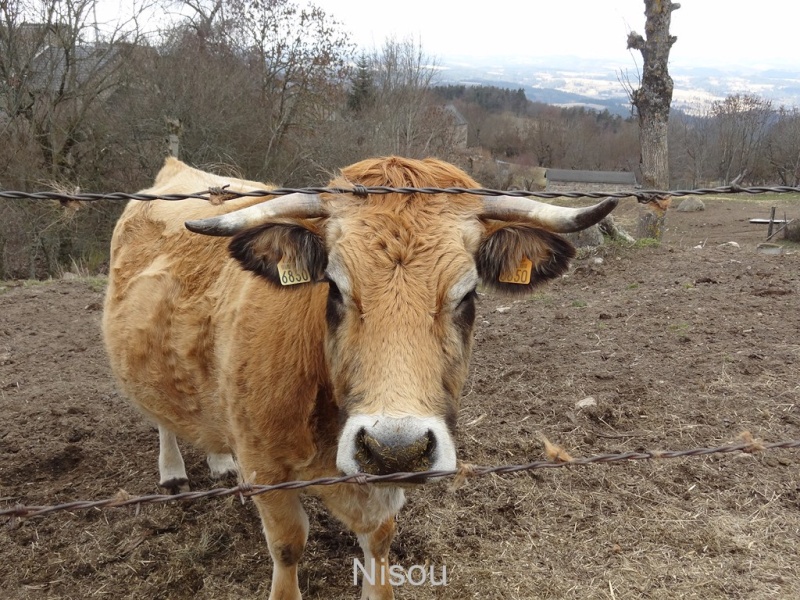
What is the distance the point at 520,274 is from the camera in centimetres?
266

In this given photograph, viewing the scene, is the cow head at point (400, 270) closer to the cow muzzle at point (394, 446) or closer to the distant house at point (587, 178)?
the cow muzzle at point (394, 446)

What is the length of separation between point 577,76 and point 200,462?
8145 inches

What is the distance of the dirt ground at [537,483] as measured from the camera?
3504 mm

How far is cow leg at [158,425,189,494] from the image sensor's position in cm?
447

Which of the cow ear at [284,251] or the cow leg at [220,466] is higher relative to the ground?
the cow ear at [284,251]

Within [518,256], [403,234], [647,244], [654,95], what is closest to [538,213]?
[518,256]

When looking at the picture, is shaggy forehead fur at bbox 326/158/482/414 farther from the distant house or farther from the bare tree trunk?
the distant house

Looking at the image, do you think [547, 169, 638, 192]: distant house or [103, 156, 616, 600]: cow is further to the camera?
[547, 169, 638, 192]: distant house

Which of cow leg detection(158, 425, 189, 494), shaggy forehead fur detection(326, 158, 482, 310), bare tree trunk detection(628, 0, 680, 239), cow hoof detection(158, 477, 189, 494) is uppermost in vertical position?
bare tree trunk detection(628, 0, 680, 239)

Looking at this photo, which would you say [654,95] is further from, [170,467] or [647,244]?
[170,467]

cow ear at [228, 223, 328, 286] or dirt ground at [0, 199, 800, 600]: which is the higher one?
cow ear at [228, 223, 328, 286]

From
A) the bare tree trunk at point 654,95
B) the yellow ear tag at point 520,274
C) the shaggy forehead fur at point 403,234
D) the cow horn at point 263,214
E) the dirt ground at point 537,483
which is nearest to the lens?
the shaggy forehead fur at point 403,234

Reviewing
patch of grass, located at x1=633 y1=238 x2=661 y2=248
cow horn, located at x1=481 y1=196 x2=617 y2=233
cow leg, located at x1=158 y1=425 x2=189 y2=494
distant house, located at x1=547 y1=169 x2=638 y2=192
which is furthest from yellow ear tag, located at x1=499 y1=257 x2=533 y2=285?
distant house, located at x1=547 y1=169 x2=638 y2=192

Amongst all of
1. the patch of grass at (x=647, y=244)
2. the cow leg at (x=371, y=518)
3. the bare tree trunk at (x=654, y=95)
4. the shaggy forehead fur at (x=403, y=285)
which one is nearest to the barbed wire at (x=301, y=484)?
the shaggy forehead fur at (x=403, y=285)
